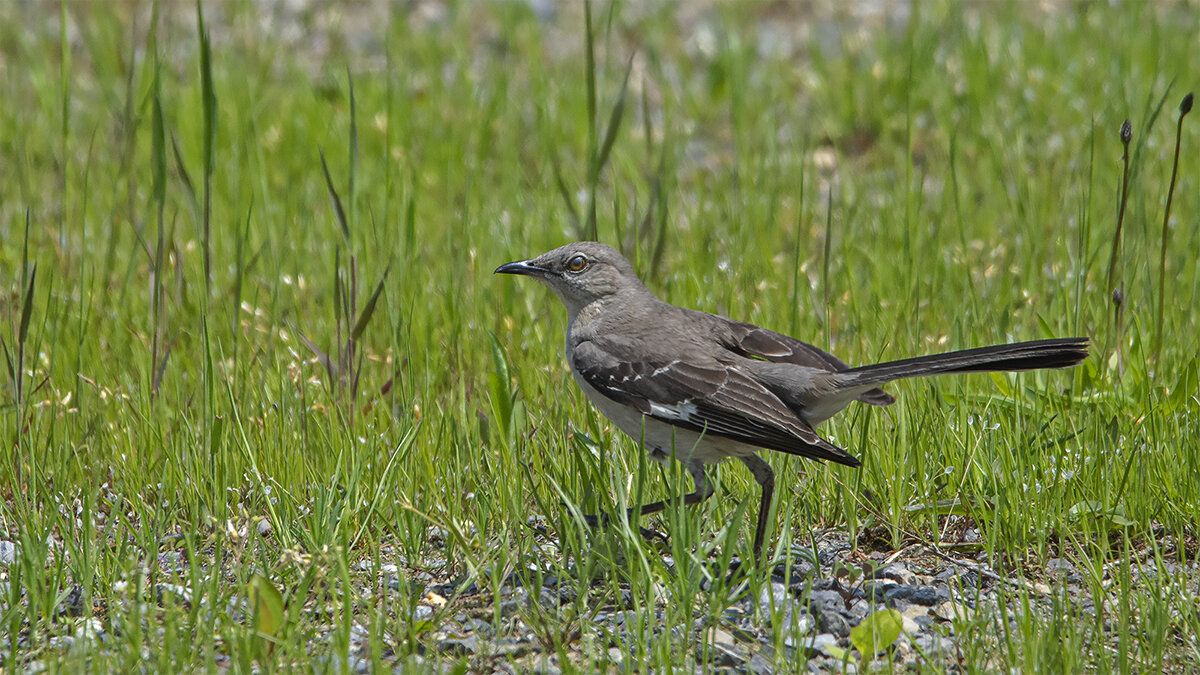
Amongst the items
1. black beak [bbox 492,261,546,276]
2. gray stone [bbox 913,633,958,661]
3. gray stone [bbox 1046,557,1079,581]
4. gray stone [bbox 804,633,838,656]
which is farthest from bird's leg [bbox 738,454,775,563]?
black beak [bbox 492,261,546,276]

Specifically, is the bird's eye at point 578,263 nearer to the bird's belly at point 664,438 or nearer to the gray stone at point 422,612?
the bird's belly at point 664,438

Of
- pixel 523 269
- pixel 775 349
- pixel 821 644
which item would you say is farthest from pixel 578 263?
pixel 821 644

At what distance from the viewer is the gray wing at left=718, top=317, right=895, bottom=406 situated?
15.6 ft

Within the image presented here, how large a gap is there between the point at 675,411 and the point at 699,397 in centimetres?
11

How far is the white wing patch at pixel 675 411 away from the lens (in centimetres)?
445

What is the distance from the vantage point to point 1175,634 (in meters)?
3.70

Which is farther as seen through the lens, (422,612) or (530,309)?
(530,309)

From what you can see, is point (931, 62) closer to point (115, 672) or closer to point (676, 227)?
point (676, 227)

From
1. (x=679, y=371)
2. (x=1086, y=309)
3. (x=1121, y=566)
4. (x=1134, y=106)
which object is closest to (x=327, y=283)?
(x=679, y=371)

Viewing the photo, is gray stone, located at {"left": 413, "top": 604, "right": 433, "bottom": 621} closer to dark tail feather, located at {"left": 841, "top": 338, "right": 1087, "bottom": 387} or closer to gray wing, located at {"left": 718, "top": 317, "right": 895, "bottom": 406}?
gray wing, located at {"left": 718, "top": 317, "right": 895, "bottom": 406}

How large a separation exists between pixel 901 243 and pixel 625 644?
3.91 metres

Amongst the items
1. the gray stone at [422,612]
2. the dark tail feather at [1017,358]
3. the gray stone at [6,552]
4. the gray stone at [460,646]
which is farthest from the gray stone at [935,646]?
the gray stone at [6,552]

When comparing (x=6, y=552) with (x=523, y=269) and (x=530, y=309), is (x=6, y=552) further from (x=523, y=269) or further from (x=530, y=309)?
(x=530, y=309)

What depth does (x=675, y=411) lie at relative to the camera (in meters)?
4.48
